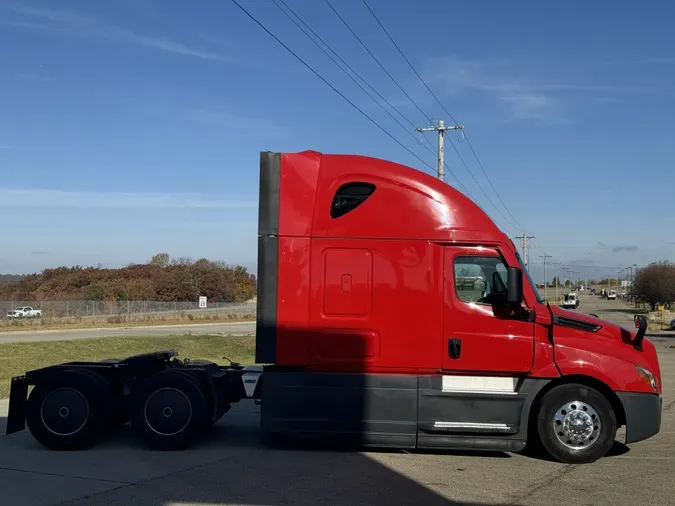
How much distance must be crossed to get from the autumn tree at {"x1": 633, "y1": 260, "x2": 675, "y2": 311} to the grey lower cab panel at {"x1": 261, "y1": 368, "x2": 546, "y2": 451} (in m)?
87.5

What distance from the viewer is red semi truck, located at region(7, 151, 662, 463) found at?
26.3ft

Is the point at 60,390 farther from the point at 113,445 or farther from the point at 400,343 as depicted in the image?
the point at 400,343

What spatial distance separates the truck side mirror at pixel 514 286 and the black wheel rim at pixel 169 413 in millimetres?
4052

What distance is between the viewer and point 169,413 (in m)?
8.55

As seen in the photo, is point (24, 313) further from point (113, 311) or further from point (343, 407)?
point (343, 407)

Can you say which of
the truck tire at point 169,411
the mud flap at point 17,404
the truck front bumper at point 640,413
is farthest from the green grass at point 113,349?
the truck front bumper at point 640,413

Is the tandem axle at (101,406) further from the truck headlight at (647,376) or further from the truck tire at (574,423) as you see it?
the truck headlight at (647,376)

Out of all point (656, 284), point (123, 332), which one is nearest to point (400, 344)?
point (123, 332)

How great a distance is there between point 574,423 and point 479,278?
6.49 ft

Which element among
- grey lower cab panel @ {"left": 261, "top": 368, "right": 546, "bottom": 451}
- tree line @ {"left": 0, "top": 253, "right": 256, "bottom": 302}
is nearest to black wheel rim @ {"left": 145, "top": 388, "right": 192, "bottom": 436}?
grey lower cab panel @ {"left": 261, "top": 368, "right": 546, "bottom": 451}

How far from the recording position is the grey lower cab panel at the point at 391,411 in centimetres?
804

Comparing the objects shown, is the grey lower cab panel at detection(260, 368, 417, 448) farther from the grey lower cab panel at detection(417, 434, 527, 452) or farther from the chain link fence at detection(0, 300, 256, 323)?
the chain link fence at detection(0, 300, 256, 323)

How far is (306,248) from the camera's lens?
8.30 metres

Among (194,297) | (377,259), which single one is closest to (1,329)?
(194,297)
